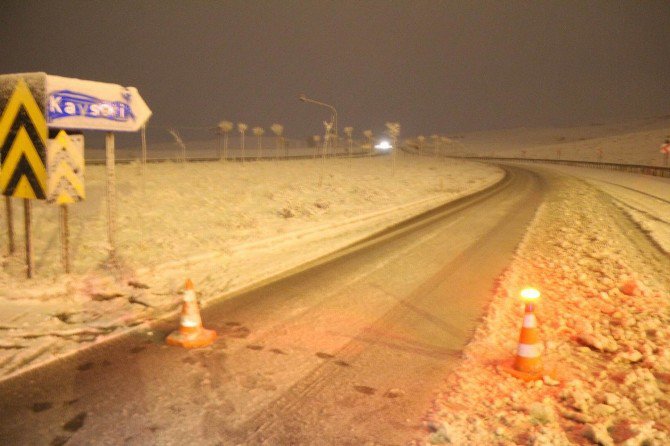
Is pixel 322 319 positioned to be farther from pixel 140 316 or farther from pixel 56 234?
pixel 56 234

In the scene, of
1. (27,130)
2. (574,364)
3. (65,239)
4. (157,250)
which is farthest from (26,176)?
(574,364)

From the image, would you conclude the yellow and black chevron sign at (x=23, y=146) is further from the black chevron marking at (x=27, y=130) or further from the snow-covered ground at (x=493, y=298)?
the snow-covered ground at (x=493, y=298)

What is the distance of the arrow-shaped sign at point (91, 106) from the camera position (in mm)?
7688

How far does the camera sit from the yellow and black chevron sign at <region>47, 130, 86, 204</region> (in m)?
8.02

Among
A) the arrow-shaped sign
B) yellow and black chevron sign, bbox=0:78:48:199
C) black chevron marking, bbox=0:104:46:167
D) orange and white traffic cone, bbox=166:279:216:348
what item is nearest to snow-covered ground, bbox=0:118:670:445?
orange and white traffic cone, bbox=166:279:216:348

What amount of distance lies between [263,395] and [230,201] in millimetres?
14798

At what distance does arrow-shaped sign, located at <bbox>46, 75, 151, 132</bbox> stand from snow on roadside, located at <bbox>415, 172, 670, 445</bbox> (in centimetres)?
668

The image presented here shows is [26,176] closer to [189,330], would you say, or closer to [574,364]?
[189,330]

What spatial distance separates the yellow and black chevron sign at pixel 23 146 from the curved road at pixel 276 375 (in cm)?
365

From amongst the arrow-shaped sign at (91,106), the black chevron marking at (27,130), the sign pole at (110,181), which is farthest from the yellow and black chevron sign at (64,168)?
the sign pole at (110,181)

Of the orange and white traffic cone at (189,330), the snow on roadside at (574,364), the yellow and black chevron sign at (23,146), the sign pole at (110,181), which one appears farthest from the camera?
the sign pole at (110,181)

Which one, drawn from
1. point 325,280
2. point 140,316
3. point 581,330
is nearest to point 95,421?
point 140,316

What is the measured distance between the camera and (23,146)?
7.85 m

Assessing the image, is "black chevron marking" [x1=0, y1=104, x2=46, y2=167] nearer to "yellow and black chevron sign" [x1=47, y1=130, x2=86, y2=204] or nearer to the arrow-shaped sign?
"yellow and black chevron sign" [x1=47, y1=130, x2=86, y2=204]
